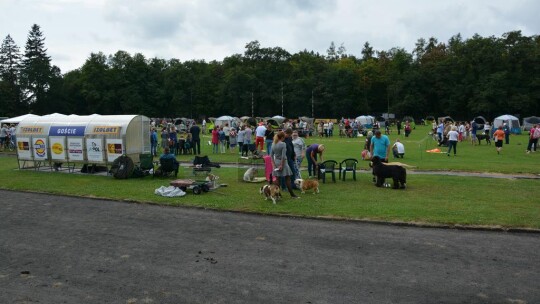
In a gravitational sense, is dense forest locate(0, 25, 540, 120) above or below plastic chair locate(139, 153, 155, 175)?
above

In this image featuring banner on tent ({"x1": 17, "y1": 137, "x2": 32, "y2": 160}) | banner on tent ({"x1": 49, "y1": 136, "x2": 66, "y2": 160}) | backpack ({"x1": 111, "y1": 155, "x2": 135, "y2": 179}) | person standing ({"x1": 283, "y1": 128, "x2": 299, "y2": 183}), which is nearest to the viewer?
person standing ({"x1": 283, "y1": 128, "x2": 299, "y2": 183})

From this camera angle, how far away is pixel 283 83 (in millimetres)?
97188

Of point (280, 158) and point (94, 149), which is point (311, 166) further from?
point (94, 149)

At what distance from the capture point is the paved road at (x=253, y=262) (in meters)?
6.38

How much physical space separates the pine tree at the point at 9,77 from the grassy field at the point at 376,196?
74.3 m

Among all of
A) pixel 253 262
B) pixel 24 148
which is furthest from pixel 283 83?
pixel 253 262

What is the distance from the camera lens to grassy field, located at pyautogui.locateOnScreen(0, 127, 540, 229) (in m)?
11.0

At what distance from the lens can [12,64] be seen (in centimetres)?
9519

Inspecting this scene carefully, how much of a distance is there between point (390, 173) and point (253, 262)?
8.48 meters

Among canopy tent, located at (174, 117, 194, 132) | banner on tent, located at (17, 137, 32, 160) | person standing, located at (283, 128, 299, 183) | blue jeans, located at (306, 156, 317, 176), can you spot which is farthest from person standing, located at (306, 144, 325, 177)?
canopy tent, located at (174, 117, 194, 132)

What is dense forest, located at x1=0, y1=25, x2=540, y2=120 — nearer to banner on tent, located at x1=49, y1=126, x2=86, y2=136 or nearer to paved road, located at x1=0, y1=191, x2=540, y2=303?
banner on tent, located at x1=49, y1=126, x2=86, y2=136

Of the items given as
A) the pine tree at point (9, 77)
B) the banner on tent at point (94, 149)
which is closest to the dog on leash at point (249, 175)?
the banner on tent at point (94, 149)

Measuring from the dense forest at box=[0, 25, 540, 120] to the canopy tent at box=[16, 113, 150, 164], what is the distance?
7120cm

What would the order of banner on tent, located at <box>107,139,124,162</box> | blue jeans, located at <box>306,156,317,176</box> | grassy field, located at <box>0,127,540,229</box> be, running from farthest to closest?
banner on tent, located at <box>107,139,124,162</box> < blue jeans, located at <box>306,156,317,176</box> < grassy field, located at <box>0,127,540,229</box>
